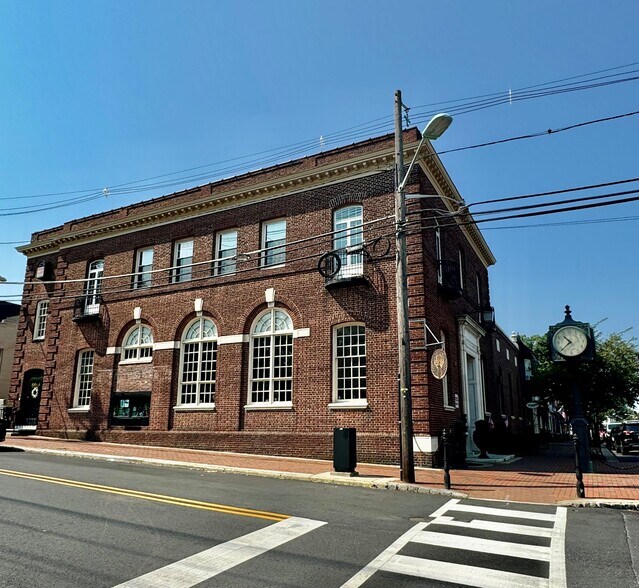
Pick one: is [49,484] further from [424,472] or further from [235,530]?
[424,472]

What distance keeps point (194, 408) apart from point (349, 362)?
6449mm

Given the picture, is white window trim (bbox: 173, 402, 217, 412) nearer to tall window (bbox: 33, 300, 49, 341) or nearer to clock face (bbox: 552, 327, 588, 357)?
tall window (bbox: 33, 300, 49, 341)

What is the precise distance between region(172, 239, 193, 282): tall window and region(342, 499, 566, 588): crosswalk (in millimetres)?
15602

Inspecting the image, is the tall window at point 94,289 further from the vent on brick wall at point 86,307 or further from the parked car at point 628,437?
the parked car at point 628,437

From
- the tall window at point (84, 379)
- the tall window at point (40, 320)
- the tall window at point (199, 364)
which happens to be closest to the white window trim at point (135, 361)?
the tall window at point (199, 364)

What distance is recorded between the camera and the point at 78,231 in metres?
24.9

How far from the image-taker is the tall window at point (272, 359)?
18391 mm

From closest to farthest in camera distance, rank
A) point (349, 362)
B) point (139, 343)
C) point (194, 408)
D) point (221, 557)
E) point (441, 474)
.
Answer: point (221, 557) < point (441, 474) < point (349, 362) < point (194, 408) < point (139, 343)

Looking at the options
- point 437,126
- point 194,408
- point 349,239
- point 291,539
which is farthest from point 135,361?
point 291,539

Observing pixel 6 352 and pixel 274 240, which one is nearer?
pixel 274 240

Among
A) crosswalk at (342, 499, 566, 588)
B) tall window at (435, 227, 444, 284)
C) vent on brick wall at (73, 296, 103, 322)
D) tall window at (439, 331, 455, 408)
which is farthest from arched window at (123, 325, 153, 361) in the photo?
crosswalk at (342, 499, 566, 588)

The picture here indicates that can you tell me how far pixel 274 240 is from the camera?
19812 mm

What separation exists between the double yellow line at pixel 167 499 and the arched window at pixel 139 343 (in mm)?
10266

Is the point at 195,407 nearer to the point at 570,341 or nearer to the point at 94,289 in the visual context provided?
the point at 94,289
